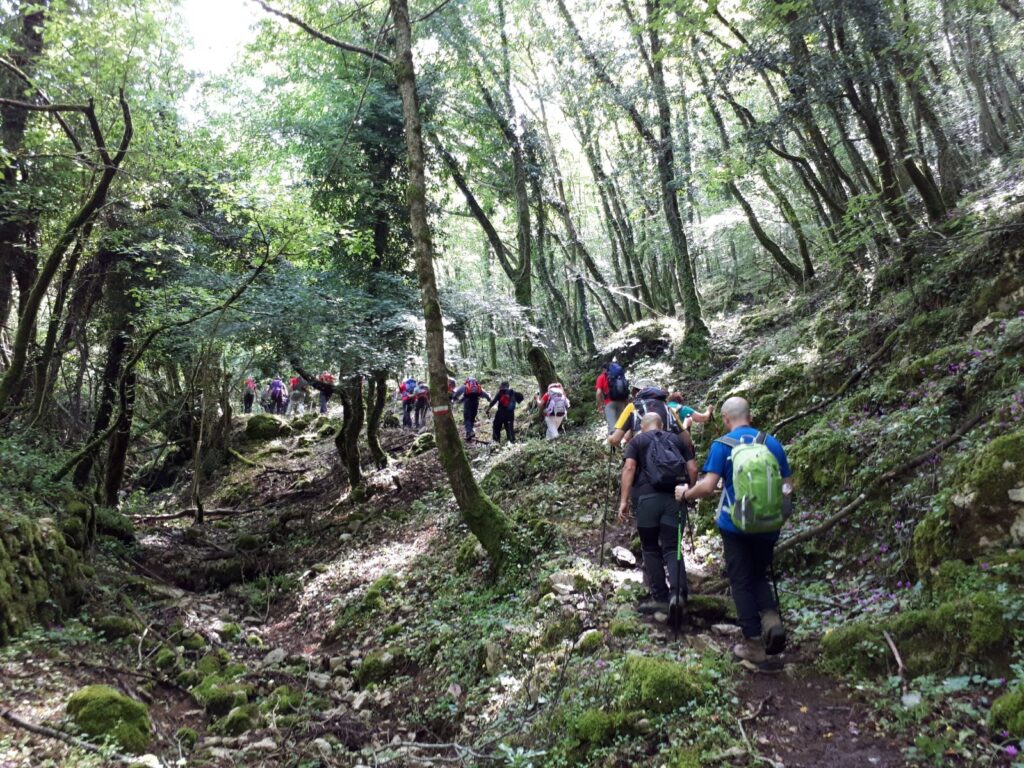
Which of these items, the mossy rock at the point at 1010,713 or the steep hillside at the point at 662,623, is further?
the steep hillside at the point at 662,623

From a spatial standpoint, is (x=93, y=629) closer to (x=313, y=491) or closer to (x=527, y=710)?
(x=527, y=710)

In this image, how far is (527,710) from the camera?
4719 mm

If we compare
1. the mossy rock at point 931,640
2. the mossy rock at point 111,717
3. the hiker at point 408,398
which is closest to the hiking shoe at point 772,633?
the mossy rock at point 931,640

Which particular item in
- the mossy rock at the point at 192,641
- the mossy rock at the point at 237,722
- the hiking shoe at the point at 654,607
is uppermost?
the mossy rock at the point at 192,641

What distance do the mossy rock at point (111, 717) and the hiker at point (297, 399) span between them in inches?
827

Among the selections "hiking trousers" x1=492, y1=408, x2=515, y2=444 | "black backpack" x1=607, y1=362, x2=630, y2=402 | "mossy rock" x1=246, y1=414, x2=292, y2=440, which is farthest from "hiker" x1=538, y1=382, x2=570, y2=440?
"mossy rock" x1=246, y1=414, x2=292, y2=440

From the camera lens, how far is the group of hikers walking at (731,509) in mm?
4395

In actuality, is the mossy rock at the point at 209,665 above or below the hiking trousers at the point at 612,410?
below

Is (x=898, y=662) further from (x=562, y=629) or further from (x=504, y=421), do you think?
(x=504, y=421)

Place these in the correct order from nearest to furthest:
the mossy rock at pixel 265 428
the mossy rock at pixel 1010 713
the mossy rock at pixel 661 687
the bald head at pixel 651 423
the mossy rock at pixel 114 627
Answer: the mossy rock at pixel 1010 713 → the mossy rock at pixel 661 687 → the bald head at pixel 651 423 → the mossy rock at pixel 114 627 → the mossy rock at pixel 265 428

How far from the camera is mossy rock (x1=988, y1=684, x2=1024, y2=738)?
2.85 metres

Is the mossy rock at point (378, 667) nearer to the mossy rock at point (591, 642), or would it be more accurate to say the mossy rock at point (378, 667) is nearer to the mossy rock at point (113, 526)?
the mossy rock at point (591, 642)

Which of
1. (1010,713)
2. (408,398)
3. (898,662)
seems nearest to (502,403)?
(408,398)

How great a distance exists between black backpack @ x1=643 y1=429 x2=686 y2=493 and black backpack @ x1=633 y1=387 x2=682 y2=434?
3.95 ft
